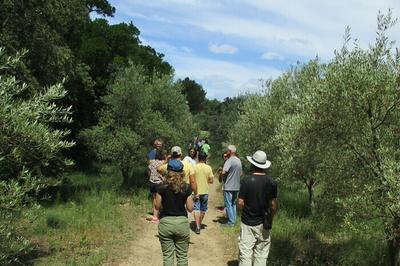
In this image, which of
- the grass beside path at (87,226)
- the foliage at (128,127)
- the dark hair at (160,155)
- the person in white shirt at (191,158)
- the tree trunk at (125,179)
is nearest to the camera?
the grass beside path at (87,226)

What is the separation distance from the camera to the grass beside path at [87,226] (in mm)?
10133

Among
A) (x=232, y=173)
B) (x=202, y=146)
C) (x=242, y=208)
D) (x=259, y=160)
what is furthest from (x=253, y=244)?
(x=202, y=146)

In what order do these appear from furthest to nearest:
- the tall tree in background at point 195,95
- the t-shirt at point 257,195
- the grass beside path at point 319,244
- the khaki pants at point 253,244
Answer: the tall tree in background at point 195,95 < the grass beside path at point 319,244 < the khaki pants at point 253,244 < the t-shirt at point 257,195

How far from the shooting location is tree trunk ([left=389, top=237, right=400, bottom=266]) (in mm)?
8809

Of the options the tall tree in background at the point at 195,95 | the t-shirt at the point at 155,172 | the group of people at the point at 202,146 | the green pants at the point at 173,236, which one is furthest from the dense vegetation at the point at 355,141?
the tall tree in background at the point at 195,95

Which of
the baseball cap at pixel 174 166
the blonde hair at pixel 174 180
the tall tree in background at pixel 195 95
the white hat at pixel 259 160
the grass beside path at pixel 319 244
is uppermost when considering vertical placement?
the tall tree in background at pixel 195 95

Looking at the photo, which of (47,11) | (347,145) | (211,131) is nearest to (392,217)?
(347,145)

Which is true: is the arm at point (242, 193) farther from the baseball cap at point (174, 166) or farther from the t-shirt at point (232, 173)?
the t-shirt at point (232, 173)

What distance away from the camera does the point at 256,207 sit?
26.3 ft

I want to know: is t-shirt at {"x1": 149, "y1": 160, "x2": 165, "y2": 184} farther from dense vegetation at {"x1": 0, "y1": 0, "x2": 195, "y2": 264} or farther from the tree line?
the tree line

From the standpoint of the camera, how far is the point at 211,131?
46.8 m

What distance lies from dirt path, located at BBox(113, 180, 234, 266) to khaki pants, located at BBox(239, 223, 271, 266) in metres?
2.08

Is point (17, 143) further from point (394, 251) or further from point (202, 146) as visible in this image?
point (202, 146)

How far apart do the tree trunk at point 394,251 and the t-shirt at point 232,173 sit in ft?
15.2
